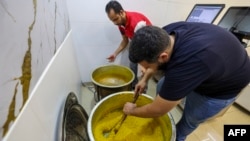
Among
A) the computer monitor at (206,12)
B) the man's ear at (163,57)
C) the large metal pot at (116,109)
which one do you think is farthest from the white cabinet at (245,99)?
Result: the man's ear at (163,57)

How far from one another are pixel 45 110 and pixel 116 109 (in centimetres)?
55

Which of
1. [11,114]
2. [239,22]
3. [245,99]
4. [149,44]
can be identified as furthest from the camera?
[245,99]

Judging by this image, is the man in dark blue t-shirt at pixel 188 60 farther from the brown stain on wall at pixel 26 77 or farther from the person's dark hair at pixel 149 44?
the brown stain on wall at pixel 26 77

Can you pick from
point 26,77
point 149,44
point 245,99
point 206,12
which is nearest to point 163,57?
point 149,44

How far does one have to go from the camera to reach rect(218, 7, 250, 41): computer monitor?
1.36 m

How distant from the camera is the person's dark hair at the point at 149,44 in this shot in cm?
67

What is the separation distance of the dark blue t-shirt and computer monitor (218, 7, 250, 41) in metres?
0.63

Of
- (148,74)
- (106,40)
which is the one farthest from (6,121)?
(106,40)

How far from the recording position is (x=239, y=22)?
1426 mm

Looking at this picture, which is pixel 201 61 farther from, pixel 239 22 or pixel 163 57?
pixel 239 22

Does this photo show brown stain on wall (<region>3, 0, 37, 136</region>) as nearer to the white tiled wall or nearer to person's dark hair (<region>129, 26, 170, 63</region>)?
the white tiled wall

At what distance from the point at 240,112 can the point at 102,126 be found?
156cm

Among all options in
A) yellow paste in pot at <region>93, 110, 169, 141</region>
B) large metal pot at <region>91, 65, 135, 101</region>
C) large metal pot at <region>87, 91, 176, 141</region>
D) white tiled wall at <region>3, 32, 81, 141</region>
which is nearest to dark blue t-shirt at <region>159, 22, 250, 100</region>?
large metal pot at <region>87, 91, 176, 141</region>

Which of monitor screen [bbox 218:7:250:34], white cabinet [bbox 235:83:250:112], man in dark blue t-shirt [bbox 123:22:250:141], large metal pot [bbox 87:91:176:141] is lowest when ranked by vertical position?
white cabinet [bbox 235:83:250:112]
